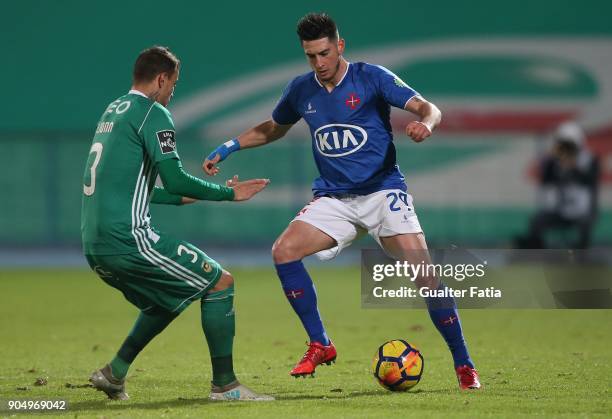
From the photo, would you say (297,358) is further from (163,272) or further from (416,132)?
(416,132)

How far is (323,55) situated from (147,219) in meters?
1.62

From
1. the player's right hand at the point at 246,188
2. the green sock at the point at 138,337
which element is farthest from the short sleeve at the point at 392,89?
the green sock at the point at 138,337

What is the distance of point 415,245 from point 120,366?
6.29ft

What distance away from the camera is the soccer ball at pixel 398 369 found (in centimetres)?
682

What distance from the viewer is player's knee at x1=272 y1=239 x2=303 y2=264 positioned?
7.16m

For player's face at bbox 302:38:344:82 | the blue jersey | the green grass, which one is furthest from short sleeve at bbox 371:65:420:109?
the green grass

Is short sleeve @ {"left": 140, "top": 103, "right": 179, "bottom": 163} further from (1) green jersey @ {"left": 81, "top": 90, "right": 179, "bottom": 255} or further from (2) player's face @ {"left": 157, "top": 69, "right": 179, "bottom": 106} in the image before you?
→ (2) player's face @ {"left": 157, "top": 69, "right": 179, "bottom": 106}

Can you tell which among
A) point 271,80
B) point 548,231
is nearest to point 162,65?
point 548,231

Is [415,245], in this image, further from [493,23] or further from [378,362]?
[493,23]

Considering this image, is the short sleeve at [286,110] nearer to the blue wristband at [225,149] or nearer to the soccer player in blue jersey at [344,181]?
the soccer player in blue jersey at [344,181]

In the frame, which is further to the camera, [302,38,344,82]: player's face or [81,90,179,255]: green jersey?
[302,38,344,82]: player's face

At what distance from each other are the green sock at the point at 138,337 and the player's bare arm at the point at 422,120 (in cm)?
169

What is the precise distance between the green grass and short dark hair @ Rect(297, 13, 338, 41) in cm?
214

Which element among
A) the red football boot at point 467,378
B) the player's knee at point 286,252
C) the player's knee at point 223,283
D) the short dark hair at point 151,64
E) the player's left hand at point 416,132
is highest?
the short dark hair at point 151,64
